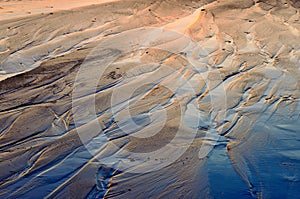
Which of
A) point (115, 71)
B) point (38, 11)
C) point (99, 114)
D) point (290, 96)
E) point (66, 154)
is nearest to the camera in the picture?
point (66, 154)

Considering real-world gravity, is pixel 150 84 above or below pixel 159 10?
below

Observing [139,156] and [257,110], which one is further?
[257,110]

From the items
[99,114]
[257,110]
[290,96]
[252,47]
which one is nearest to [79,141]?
[99,114]

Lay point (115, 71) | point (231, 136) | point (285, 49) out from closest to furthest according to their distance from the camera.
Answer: point (231, 136) → point (115, 71) → point (285, 49)

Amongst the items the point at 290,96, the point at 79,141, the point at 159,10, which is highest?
the point at 159,10

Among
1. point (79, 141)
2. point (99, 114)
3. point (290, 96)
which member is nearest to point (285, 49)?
point (290, 96)

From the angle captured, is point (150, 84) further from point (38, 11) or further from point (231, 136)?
point (38, 11)
